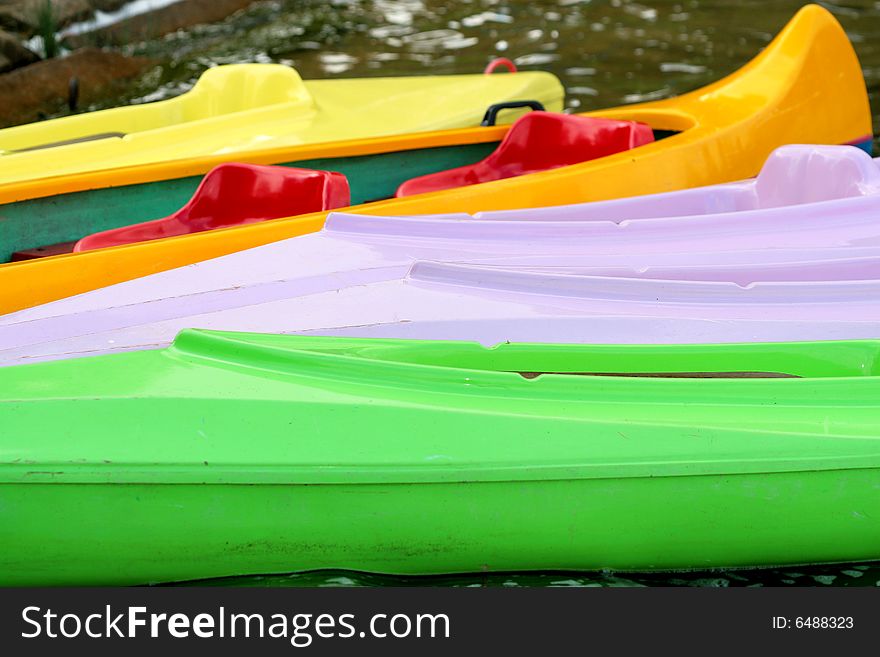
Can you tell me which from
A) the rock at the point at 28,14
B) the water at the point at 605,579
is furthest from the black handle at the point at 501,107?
the rock at the point at 28,14

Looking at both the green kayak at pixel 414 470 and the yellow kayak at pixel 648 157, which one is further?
the yellow kayak at pixel 648 157

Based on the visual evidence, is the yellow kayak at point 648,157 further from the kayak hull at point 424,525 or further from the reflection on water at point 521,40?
the reflection on water at point 521,40

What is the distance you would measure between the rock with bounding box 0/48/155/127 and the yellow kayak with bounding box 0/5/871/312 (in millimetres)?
2872

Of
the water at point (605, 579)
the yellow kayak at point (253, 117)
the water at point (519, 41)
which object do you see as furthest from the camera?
the water at point (519, 41)

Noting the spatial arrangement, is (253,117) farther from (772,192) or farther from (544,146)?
(772,192)

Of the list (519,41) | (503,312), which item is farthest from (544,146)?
(519,41)

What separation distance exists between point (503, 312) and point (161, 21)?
5.78 m

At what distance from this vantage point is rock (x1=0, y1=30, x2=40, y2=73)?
635 cm

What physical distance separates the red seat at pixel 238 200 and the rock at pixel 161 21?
13.7ft

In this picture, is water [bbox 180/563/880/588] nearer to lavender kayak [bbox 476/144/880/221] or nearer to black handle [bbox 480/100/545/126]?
lavender kayak [bbox 476/144/880/221]

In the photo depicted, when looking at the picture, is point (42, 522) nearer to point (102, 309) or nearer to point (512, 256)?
point (102, 309)

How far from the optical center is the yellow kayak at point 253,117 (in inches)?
143

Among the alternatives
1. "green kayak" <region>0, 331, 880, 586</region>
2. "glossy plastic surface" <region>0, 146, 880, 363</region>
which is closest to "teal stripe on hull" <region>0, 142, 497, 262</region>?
"glossy plastic surface" <region>0, 146, 880, 363</region>

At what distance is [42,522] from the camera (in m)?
1.89
